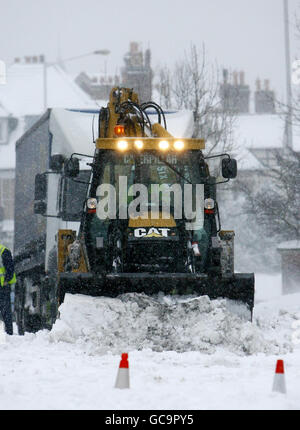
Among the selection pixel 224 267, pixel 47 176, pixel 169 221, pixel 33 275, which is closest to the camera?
pixel 169 221

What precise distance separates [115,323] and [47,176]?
4.85 metres

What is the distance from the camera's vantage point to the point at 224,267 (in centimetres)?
1239

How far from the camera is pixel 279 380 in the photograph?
293 inches

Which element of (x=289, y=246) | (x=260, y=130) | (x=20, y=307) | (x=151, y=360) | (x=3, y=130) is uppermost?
(x=260, y=130)

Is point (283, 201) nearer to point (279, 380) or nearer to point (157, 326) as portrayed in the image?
point (157, 326)

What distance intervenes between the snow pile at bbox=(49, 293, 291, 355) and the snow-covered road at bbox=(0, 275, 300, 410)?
1 cm

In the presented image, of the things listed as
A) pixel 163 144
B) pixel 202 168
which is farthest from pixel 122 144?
pixel 202 168

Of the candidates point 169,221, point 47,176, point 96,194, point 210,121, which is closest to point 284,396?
point 169,221

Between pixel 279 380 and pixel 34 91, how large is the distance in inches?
1992

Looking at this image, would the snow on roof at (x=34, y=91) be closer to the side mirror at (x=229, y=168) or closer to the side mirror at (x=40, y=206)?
the side mirror at (x=40, y=206)

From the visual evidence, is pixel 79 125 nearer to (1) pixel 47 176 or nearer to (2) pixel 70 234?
(1) pixel 47 176

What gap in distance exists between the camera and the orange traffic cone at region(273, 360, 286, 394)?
7410 millimetres

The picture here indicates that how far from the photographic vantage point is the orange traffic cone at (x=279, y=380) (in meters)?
7.41

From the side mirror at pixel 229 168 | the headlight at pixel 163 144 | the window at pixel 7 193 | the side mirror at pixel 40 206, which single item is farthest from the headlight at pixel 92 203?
the window at pixel 7 193
